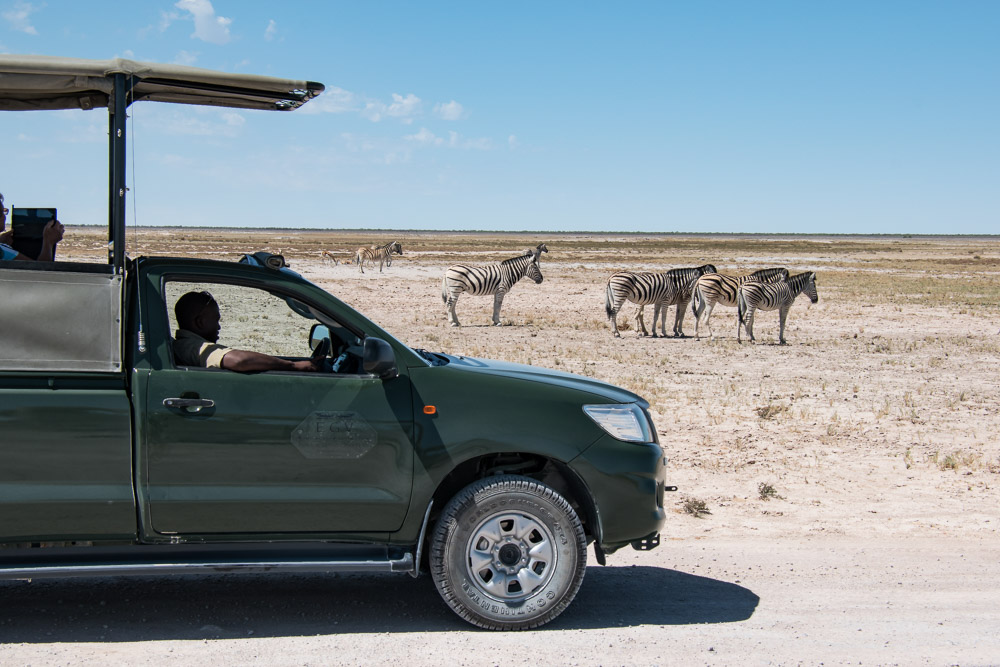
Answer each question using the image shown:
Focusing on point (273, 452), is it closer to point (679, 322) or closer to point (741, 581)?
point (741, 581)

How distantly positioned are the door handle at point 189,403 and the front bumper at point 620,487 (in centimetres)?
185

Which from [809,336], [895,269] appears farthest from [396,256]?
[809,336]

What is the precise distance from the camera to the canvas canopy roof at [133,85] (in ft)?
15.4

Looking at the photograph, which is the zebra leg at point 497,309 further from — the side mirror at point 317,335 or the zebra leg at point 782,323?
the side mirror at point 317,335

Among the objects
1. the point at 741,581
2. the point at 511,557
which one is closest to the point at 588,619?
the point at 511,557

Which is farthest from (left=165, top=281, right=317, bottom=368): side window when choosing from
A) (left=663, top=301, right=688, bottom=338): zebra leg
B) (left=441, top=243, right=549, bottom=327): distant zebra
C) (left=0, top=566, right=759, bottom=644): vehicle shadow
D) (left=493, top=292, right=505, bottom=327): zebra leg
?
(left=663, top=301, right=688, bottom=338): zebra leg

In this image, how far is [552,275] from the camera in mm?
43438

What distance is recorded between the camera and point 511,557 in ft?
16.5

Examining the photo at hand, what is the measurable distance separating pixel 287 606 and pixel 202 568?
0.97 meters

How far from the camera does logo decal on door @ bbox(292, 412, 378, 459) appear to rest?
479 cm

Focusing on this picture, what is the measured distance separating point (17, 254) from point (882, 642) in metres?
5.03

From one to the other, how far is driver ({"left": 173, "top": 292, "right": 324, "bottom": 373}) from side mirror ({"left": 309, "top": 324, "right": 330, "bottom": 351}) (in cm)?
28

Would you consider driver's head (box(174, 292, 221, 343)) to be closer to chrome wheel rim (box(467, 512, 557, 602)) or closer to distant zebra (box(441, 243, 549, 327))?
chrome wheel rim (box(467, 512, 557, 602))

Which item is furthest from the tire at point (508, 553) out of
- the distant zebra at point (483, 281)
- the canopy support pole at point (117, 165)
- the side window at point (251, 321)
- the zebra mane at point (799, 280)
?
the distant zebra at point (483, 281)
